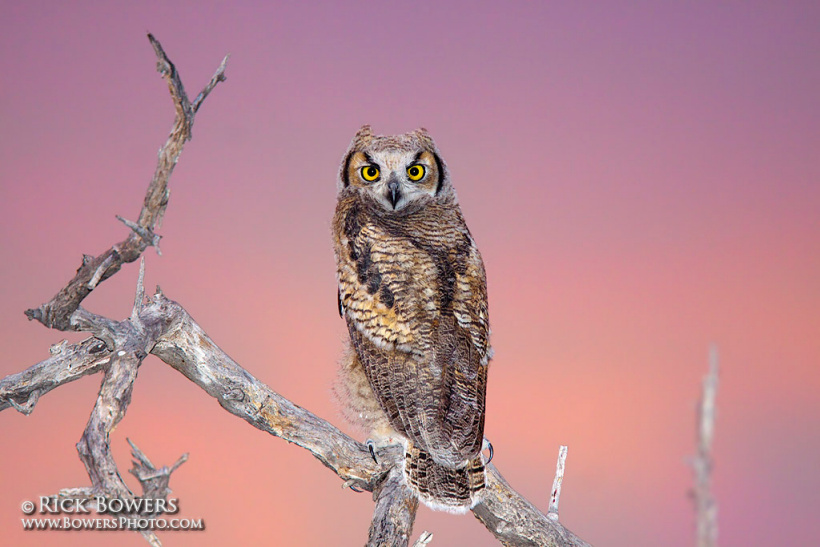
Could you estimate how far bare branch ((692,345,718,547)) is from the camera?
110 centimetres

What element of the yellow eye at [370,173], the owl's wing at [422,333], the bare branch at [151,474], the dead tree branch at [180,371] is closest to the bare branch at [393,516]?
the dead tree branch at [180,371]

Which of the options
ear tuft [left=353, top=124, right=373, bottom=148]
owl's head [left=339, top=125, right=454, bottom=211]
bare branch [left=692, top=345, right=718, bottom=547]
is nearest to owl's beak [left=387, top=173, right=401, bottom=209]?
owl's head [left=339, top=125, right=454, bottom=211]

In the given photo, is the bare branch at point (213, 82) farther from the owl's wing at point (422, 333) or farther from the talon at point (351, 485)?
the talon at point (351, 485)

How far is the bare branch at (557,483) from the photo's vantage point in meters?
4.34

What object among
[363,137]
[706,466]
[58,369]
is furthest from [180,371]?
[706,466]

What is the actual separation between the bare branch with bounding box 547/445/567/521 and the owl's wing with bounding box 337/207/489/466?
1.15 metres

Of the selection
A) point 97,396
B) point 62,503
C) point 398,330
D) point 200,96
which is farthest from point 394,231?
point 62,503

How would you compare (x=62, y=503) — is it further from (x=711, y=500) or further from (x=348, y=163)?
(x=711, y=500)

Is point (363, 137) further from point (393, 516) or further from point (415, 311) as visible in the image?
point (393, 516)

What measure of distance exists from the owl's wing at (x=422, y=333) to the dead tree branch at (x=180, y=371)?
440 millimetres

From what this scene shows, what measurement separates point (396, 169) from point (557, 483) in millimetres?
2239

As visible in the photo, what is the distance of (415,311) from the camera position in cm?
339

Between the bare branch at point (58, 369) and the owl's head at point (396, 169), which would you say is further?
the owl's head at point (396, 169)

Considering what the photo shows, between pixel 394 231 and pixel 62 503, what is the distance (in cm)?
198
